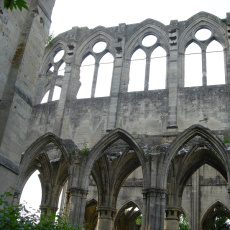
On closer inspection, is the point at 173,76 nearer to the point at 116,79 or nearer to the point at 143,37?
the point at 116,79

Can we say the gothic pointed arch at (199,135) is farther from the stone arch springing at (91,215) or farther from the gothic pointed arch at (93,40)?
the stone arch springing at (91,215)

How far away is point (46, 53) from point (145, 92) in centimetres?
626

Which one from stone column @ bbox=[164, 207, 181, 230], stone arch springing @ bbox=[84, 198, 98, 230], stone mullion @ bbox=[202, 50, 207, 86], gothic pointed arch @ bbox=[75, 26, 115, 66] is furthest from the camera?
stone arch springing @ bbox=[84, 198, 98, 230]

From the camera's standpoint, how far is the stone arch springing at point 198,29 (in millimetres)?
16227

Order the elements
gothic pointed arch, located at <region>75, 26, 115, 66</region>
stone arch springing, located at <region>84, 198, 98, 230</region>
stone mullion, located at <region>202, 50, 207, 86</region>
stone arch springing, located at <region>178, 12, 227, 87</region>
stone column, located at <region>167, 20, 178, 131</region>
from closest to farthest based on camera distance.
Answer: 1. stone column, located at <region>167, 20, 178, 131</region>
2. stone mullion, located at <region>202, 50, 207, 86</region>
3. stone arch springing, located at <region>178, 12, 227, 87</region>
4. gothic pointed arch, located at <region>75, 26, 115, 66</region>
5. stone arch springing, located at <region>84, 198, 98, 230</region>

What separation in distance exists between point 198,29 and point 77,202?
9.54 m

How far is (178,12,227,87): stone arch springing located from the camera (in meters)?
16.2

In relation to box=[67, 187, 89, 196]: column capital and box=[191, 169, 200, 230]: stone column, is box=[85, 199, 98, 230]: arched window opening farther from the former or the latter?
box=[67, 187, 89, 196]: column capital

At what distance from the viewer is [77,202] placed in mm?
12562

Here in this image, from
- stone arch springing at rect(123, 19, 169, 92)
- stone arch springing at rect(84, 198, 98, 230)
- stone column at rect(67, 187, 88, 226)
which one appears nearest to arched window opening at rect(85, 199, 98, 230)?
stone arch springing at rect(84, 198, 98, 230)

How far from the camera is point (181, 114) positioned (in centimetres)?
1504

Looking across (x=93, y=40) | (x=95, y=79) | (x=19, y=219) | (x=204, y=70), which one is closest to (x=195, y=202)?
(x=204, y=70)

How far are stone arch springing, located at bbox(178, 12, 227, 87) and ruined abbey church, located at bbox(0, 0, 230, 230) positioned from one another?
4 cm

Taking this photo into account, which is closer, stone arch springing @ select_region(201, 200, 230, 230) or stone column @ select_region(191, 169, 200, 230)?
stone column @ select_region(191, 169, 200, 230)
